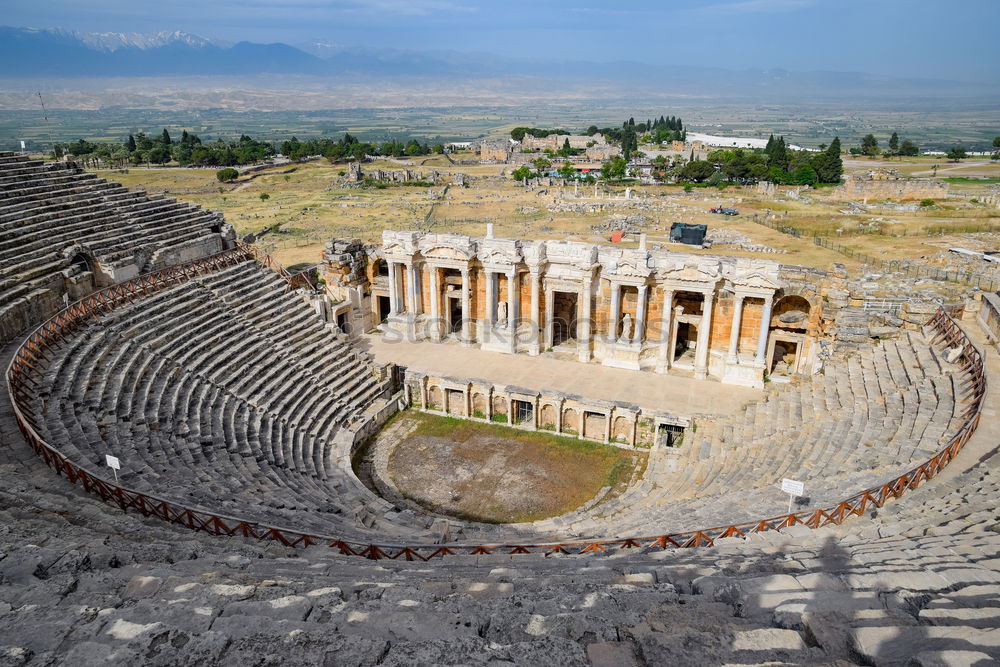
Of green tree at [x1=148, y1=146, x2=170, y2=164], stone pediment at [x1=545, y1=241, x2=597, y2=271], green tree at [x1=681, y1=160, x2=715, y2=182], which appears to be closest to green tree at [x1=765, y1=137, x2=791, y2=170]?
green tree at [x1=681, y1=160, x2=715, y2=182]

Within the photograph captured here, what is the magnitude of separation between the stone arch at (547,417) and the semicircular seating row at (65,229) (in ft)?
50.3

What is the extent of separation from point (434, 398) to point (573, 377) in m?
5.67

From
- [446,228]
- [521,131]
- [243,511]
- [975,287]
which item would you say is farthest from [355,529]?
[521,131]

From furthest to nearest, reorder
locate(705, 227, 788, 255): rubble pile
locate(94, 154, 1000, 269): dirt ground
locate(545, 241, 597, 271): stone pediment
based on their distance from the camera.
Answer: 1. locate(94, 154, 1000, 269): dirt ground
2. locate(705, 227, 788, 255): rubble pile
3. locate(545, 241, 597, 271): stone pediment

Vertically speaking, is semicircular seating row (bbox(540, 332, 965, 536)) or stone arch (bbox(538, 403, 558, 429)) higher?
semicircular seating row (bbox(540, 332, 965, 536))

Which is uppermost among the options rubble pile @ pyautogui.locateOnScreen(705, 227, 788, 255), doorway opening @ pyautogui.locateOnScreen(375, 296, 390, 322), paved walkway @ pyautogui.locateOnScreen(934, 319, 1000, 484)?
paved walkway @ pyautogui.locateOnScreen(934, 319, 1000, 484)

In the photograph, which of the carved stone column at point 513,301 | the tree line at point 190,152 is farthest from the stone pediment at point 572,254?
the tree line at point 190,152

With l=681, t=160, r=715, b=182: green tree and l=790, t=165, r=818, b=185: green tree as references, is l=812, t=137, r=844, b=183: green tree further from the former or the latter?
l=681, t=160, r=715, b=182: green tree

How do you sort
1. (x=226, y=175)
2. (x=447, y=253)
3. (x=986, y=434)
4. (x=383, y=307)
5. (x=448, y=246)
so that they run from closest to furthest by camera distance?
(x=986, y=434) → (x=448, y=246) → (x=447, y=253) → (x=383, y=307) → (x=226, y=175)

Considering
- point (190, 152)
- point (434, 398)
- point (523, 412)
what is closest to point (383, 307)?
point (434, 398)

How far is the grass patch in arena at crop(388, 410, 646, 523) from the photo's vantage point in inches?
773

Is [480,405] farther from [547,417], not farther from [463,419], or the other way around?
[547,417]

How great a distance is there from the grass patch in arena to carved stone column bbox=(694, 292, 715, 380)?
525 cm

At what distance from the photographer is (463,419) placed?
2495 cm
